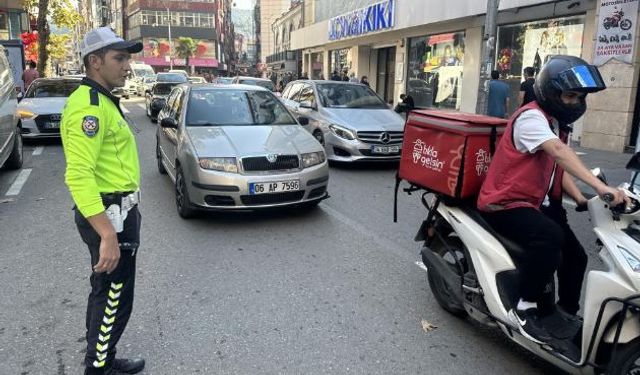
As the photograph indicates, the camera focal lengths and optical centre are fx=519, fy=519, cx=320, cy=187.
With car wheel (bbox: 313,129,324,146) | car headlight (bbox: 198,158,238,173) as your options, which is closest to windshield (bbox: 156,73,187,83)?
car wheel (bbox: 313,129,324,146)

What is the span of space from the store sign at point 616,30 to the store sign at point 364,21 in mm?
9881

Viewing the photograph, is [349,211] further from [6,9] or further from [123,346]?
[6,9]

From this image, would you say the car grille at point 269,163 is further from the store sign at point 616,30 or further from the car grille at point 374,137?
the store sign at point 616,30

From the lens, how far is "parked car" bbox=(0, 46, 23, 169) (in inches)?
306

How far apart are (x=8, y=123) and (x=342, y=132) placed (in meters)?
5.40

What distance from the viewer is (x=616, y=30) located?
1078 cm

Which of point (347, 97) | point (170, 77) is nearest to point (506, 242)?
point (347, 97)

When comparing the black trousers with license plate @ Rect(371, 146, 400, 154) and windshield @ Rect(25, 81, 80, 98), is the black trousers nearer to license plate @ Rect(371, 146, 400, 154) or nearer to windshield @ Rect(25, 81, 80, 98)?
license plate @ Rect(371, 146, 400, 154)

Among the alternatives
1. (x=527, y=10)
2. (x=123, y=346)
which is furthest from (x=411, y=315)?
(x=527, y=10)

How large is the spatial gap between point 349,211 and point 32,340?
3.99m

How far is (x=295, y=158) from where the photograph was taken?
593 centimetres

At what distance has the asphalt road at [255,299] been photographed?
10.3ft

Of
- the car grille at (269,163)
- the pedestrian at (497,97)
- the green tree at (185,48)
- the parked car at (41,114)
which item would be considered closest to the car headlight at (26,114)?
the parked car at (41,114)

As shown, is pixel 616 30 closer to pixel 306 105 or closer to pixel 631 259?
pixel 306 105
